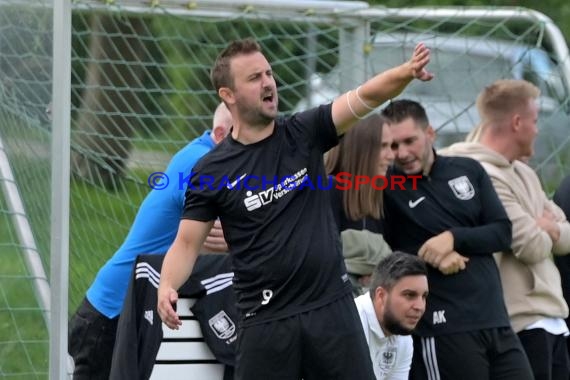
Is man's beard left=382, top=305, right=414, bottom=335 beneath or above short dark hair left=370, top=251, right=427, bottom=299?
beneath

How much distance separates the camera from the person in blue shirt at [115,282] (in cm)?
622

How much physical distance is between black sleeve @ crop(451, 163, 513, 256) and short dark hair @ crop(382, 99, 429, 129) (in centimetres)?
35

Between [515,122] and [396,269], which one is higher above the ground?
[515,122]

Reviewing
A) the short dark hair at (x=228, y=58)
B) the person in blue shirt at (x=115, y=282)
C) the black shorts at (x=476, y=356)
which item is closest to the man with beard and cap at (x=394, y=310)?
the black shorts at (x=476, y=356)

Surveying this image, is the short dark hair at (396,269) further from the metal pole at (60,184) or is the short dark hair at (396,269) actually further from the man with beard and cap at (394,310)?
the metal pole at (60,184)

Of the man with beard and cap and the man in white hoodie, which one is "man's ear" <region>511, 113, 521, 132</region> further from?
the man with beard and cap

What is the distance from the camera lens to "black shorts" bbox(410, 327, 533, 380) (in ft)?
20.8

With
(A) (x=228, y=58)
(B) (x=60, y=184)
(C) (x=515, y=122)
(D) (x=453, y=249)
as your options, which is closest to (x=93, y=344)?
(B) (x=60, y=184)

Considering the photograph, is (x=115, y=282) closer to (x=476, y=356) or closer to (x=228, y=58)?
(x=228, y=58)

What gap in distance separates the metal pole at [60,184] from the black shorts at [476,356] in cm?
170

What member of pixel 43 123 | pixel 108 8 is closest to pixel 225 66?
pixel 43 123

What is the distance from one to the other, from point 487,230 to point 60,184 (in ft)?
6.53

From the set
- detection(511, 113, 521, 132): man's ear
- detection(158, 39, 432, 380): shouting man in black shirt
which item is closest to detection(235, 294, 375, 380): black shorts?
detection(158, 39, 432, 380): shouting man in black shirt

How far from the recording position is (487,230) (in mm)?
6426
